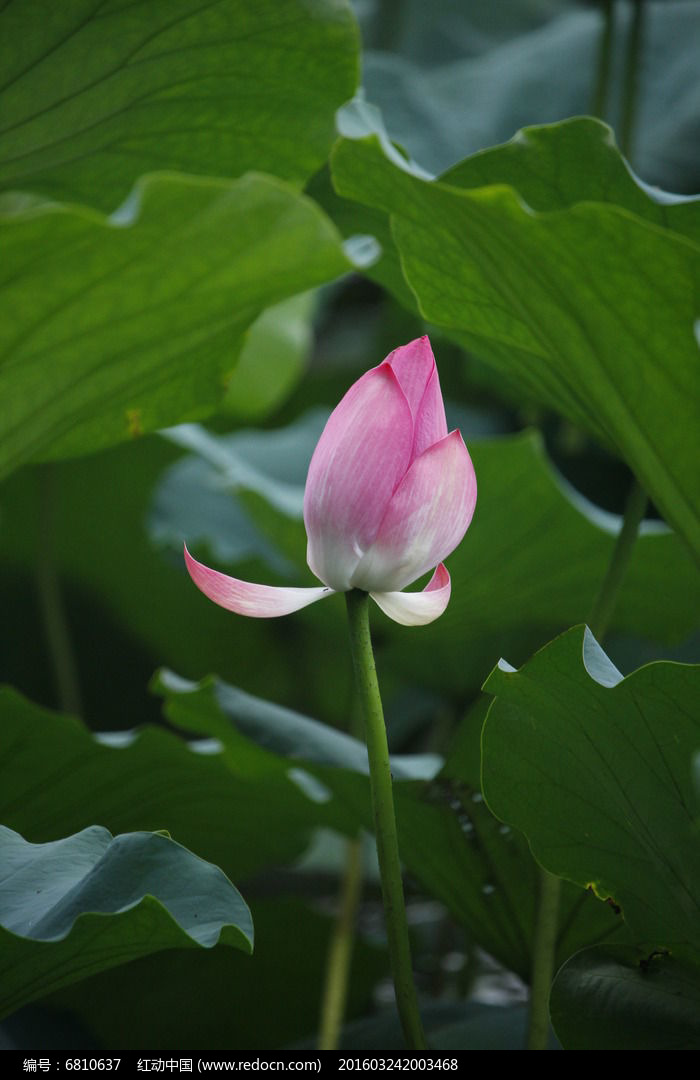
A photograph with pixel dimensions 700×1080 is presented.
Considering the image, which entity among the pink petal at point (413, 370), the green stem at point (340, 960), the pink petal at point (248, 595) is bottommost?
the green stem at point (340, 960)

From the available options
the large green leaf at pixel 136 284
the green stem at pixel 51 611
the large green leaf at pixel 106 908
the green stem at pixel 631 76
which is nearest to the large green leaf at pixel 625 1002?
the large green leaf at pixel 106 908

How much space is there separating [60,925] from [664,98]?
116 centimetres

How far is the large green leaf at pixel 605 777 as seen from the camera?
453mm

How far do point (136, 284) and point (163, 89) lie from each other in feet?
0.59

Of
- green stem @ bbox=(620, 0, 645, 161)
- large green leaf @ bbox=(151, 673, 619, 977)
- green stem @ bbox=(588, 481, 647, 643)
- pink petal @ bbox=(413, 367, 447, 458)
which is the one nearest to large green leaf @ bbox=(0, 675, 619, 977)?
large green leaf @ bbox=(151, 673, 619, 977)

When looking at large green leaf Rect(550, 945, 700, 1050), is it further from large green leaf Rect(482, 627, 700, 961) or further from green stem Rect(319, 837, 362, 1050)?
green stem Rect(319, 837, 362, 1050)

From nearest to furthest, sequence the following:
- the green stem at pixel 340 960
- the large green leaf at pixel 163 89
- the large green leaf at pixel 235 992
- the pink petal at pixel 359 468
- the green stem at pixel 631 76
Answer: the pink petal at pixel 359 468 → the large green leaf at pixel 163 89 → the green stem at pixel 340 960 → the large green leaf at pixel 235 992 → the green stem at pixel 631 76

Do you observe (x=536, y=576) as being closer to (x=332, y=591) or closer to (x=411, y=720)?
(x=411, y=720)

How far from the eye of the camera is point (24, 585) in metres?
1.30

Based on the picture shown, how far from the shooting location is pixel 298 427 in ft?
4.00

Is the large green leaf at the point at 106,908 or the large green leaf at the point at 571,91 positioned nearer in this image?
the large green leaf at the point at 106,908

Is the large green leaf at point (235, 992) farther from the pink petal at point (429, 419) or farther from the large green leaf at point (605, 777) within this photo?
the pink petal at point (429, 419)

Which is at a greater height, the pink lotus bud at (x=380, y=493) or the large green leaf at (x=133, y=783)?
the pink lotus bud at (x=380, y=493)

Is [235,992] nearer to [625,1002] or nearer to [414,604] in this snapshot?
[625,1002]
